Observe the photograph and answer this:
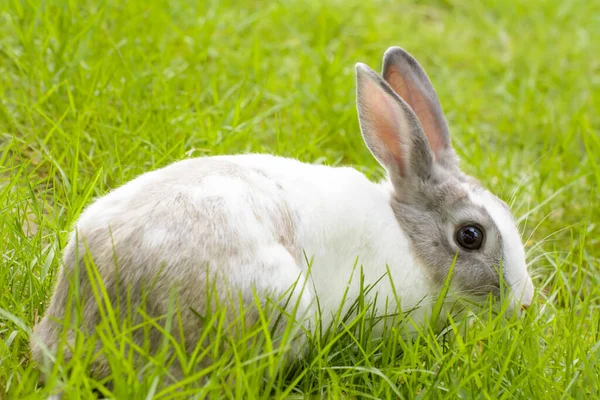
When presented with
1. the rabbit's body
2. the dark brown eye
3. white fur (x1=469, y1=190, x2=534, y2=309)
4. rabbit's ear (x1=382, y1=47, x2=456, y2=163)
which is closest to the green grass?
white fur (x1=469, y1=190, x2=534, y2=309)

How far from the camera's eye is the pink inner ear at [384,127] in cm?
356

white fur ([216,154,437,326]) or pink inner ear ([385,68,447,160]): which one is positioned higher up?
pink inner ear ([385,68,447,160])

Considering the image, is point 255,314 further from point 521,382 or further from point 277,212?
point 521,382

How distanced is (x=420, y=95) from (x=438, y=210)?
0.65 metres

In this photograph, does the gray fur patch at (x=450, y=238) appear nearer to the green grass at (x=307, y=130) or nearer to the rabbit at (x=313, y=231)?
the rabbit at (x=313, y=231)

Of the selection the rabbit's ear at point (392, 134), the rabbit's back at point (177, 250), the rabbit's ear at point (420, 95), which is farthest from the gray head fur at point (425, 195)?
the rabbit's back at point (177, 250)

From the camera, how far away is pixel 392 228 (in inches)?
134

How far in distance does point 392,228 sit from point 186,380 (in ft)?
4.02

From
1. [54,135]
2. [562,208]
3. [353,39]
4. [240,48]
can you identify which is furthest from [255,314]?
[353,39]

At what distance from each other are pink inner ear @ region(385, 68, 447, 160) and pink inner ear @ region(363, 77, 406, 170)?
1.08ft

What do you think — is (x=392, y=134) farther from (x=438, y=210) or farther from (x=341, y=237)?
(x=341, y=237)

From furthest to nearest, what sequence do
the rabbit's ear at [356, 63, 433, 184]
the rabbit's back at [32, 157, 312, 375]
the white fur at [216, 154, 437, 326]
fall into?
1. the rabbit's ear at [356, 63, 433, 184]
2. the white fur at [216, 154, 437, 326]
3. the rabbit's back at [32, 157, 312, 375]

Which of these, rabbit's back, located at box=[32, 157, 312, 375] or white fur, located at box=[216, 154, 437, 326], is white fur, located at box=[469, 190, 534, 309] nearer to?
white fur, located at box=[216, 154, 437, 326]

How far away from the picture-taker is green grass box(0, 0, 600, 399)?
2.85 m
